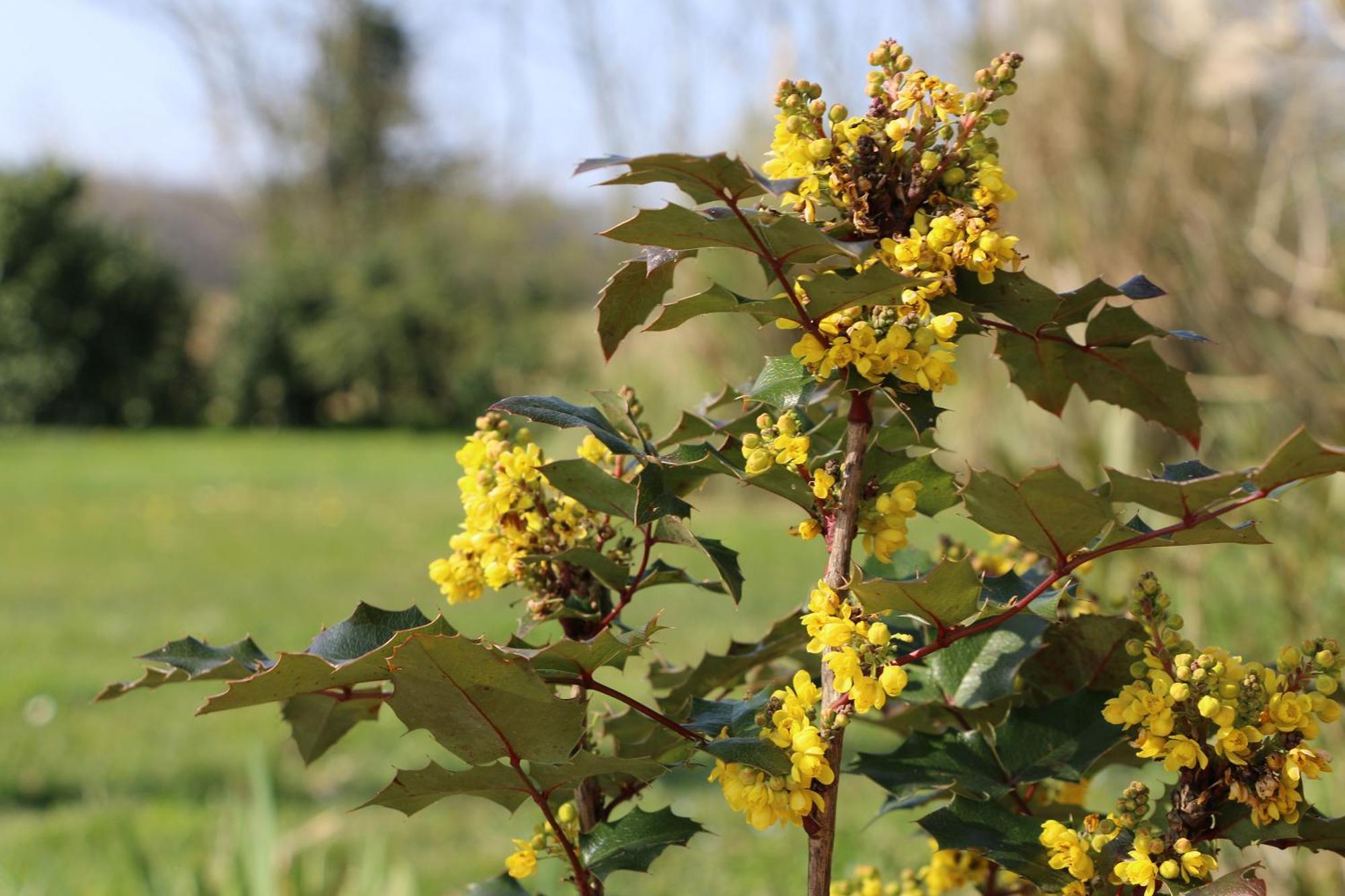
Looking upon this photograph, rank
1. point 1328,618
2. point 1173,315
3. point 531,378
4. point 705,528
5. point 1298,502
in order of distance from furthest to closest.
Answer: point 531,378 → point 705,528 → point 1173,315 → point 1298,502 → point 1328,618

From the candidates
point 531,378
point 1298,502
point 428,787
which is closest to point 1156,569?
point 1298,502

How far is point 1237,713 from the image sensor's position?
0.65m

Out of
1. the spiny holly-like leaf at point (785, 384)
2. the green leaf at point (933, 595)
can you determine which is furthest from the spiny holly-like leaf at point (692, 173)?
the green leaf at point (933, 595)

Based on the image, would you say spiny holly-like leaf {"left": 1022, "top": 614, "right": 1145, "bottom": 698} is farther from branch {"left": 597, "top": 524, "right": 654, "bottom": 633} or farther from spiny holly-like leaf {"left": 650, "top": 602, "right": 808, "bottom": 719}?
branch {"left": 597, "top": 524, "right": 654, "bottom": 633}

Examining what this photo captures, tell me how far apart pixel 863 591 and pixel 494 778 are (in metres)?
0.24

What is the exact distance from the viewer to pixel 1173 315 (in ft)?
16.7

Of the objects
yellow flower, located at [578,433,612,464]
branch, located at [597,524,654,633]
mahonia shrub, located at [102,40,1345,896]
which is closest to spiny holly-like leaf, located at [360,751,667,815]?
mahonia shrub, located at [102,40,1345,896]

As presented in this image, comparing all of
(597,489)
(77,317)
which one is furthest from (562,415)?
(77,317)

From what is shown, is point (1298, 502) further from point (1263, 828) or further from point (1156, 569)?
point (1263, 828)

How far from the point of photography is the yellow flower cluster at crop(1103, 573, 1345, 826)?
64 centimetres

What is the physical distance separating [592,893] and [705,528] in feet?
19.4

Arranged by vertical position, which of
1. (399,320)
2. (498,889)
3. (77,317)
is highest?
(399,320)

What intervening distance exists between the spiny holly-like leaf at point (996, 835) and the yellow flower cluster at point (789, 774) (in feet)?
0.31

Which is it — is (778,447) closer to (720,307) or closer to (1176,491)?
(720,307)
